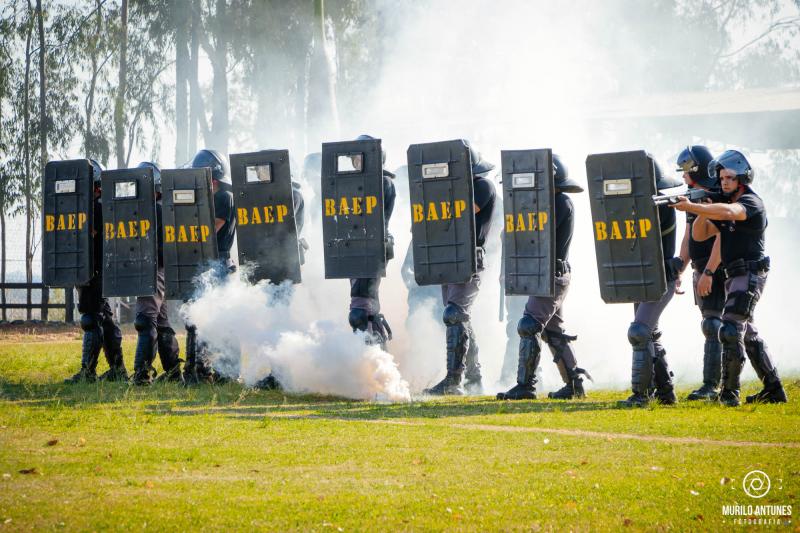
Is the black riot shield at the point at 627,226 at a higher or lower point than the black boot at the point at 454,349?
higher

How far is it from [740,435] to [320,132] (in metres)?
19.9

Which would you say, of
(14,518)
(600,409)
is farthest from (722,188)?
(14,518)

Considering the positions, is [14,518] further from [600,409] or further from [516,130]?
[516,130]

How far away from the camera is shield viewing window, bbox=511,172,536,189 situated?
10.3 m

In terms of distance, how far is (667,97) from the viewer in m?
26.8

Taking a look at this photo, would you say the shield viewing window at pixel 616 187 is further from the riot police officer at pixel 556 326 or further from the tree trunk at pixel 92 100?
the tree trunk at pixel 92 100

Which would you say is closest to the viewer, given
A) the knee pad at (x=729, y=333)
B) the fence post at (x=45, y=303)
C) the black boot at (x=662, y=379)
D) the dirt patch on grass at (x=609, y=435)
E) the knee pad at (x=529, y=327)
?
the dirt patch on grass at (x=609, y=435)

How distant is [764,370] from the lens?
9539 mm

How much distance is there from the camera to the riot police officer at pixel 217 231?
37.8 feet

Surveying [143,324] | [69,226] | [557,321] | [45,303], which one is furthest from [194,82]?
[557,321]

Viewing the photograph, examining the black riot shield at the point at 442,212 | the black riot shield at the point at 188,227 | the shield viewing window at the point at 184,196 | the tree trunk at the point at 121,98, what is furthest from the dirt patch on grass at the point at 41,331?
the black riot shield at the point at 442,212

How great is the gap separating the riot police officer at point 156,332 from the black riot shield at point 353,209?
1.97 meters

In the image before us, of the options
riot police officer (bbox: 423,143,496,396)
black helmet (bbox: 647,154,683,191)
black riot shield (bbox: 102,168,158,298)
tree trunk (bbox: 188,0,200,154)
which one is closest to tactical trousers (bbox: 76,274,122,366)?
black riot shield (bbox: 102,168,158,298)

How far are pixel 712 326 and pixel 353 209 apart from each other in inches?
147
